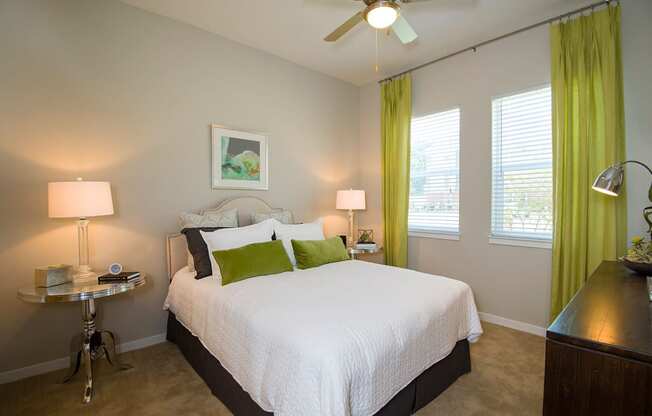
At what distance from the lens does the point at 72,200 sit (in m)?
2.02

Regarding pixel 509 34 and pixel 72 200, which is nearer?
pixel 72 200

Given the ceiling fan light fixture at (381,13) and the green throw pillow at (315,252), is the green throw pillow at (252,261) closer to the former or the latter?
the green throw pillow at (315,252)

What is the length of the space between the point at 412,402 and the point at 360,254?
2.06 m

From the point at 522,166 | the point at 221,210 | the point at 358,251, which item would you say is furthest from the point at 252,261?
the point at 522,166

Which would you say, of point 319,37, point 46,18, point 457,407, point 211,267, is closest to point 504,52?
point 319,37

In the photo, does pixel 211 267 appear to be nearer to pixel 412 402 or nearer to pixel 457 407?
pixel 412 402

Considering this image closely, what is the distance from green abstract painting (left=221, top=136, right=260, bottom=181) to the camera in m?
3.16

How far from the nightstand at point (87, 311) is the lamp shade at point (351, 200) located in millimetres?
2319

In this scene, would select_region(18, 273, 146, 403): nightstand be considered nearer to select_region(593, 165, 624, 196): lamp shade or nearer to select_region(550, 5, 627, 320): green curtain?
select_region(593, 165, 624, 196): lamp shade

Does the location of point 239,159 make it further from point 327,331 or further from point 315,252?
point 327,331

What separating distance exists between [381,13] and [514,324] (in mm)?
3065

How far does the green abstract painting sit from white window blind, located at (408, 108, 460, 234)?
196cm

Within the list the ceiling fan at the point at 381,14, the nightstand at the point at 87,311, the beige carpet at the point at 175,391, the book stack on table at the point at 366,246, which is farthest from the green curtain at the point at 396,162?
the nightstand at the point at 87,311

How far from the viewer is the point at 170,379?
86.8 inches
